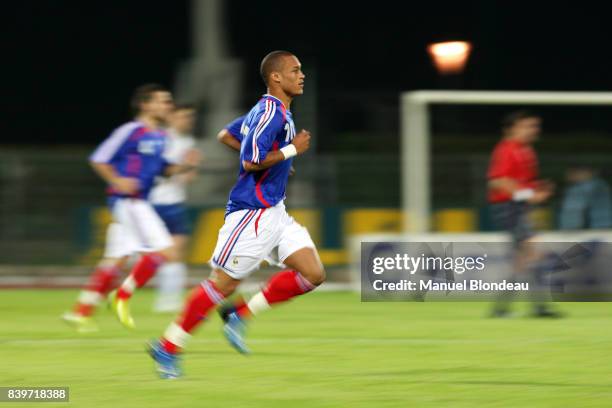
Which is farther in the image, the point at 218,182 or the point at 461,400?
the point at 218,182

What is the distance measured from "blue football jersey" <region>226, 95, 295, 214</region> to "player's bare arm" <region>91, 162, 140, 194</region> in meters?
3.14

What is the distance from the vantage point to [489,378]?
888 centimetres

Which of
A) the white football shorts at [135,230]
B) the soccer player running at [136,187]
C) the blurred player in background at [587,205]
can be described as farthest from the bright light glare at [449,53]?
the white football shorts at [135,230]

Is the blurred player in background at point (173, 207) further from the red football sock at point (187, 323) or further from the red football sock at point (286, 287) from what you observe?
the red football sock at point (187, 323)

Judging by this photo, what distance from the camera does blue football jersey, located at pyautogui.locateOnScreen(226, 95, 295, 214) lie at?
8898 mm

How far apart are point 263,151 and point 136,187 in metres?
3.76

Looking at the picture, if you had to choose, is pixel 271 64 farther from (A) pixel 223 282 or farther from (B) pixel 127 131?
(B) pixel 127 131

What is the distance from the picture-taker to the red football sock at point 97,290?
1209cm

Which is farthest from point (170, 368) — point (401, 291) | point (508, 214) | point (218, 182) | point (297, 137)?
point (218, 182)

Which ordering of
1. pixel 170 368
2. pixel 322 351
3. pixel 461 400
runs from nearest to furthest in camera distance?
pixel 461 400
pixel 170 368
pixel 322 351

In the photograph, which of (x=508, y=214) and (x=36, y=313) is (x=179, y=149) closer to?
(x=36, y=313)

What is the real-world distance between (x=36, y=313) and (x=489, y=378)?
21.0 ft

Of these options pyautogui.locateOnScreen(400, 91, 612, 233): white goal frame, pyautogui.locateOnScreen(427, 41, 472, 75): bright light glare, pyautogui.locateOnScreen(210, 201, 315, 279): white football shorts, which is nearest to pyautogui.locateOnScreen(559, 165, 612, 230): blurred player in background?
pyautogui.locateOnScreen(400, 91, 612, 233): white goal frame

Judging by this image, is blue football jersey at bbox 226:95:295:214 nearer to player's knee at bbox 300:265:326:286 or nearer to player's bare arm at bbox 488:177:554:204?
player's knee at bbox 300:265:326:286
